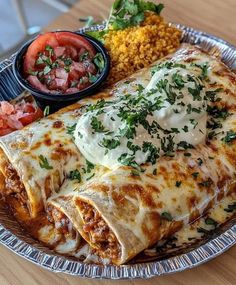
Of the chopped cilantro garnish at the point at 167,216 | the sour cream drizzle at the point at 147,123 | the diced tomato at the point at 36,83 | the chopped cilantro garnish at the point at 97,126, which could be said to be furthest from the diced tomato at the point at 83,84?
the chopped cilantro garnish at the point at 167,216

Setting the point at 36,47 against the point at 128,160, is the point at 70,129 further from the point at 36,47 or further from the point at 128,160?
the point at 36,47

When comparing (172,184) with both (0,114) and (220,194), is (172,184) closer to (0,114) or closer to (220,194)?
(220,194)

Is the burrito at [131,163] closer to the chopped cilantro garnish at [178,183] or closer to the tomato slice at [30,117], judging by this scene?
the chopped cilantro garnish at [178,183]

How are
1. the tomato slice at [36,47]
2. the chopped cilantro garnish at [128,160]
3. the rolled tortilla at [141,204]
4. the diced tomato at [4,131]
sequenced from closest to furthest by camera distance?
the rolled tortilla at [141,204] → the chopped cilantro garnish at [128,160] → the diced tomato at [4,131] → the tomato slice at [36,47]

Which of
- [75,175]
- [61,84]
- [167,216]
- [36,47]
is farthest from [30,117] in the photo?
[167,216]

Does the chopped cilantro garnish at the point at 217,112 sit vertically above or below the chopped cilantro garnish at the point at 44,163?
above

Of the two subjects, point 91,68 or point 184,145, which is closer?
point 184,145
